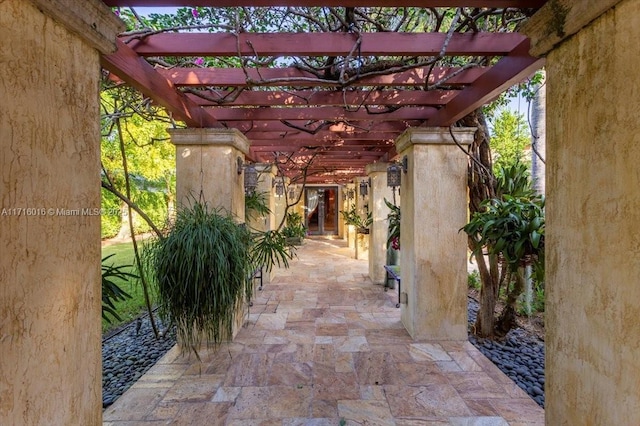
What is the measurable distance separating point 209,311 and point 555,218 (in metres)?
2.23

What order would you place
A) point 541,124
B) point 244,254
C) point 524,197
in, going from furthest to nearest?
point 541,124 < point 524,197 < point 244,254

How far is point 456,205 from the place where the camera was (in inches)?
127

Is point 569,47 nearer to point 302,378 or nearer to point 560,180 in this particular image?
point 560,180

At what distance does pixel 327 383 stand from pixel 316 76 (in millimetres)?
2373

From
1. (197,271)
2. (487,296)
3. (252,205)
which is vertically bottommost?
(487,296)

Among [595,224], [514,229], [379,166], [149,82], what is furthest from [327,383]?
[379,166]

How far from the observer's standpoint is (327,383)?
246 centimetres

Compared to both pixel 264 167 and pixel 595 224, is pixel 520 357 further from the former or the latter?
pixel 264 167

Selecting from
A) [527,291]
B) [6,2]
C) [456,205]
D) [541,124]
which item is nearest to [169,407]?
[6,2]

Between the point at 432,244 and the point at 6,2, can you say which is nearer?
the point at 6,2

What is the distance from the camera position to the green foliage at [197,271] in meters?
2.26

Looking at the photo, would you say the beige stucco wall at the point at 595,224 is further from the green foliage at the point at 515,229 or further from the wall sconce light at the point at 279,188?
the wall sconce light at the point at 279,188

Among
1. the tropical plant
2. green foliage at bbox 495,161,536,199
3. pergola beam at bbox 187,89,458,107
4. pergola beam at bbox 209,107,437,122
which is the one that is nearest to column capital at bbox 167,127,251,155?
pergola beam at bbox 209,107,437,122

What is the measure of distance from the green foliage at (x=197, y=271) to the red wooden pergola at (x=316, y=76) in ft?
3.41
